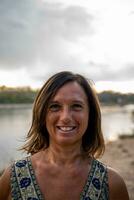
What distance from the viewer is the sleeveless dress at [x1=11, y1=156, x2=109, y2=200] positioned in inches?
86.4

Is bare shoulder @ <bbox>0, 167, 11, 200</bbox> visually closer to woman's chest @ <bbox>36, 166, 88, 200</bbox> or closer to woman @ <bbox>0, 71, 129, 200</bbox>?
woman @ <bbox>0, 71, 129, 200</bbox>

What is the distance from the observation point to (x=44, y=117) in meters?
2.33

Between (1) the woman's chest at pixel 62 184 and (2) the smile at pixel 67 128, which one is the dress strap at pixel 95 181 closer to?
(1) the woman's chest at pixel 62 184

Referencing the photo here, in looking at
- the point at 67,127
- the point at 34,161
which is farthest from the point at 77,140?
the point at 34,161

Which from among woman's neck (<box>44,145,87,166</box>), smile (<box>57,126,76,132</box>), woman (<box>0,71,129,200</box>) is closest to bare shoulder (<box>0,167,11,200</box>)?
woman (<box>0,71,129,200</box>)

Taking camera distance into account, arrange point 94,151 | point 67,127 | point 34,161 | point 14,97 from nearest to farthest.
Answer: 1. point 67,127
2. point 34,161
3. point 94,151
4. point 14,97

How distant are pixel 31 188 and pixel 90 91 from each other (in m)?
0.60

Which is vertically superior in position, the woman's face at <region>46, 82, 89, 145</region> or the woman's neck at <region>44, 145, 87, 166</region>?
the woman's face at <region>46, 82, 89, 145</region>

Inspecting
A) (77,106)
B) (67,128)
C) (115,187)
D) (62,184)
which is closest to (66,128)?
(67,128)

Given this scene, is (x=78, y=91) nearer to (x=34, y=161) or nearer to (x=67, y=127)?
(x=67, y=127)

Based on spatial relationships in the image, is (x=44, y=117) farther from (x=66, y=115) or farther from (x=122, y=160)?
(x=122, y=160)

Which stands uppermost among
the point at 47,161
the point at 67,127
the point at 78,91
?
the point at 78,91

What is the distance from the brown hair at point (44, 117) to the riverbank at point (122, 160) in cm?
604

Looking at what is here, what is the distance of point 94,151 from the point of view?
8.16 ft
